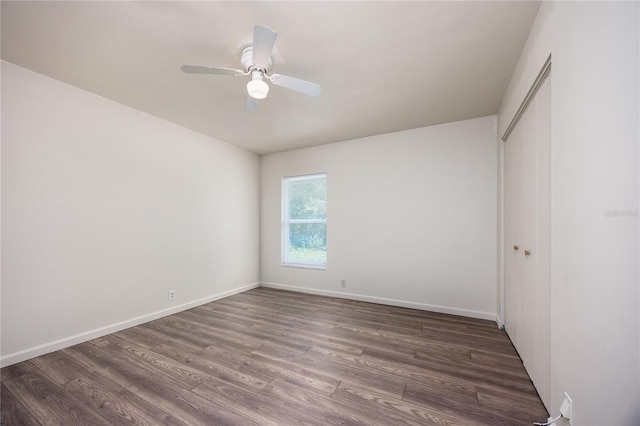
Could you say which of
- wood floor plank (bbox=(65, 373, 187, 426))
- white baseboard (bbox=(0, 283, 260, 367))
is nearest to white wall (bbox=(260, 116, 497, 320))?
white baseboard (bbox=(0, 283, 260, 367))

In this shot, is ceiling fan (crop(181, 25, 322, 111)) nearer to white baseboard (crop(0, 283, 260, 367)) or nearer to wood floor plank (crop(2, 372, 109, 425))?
wood floor plank (crop(2, 372, 109, 425))

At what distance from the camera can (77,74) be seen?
2.27 meters

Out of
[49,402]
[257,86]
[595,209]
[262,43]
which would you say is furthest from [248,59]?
[49,402]

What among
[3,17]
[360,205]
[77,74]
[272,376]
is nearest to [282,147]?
[360,205]

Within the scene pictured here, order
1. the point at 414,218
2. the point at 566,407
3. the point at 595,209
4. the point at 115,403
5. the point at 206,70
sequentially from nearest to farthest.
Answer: the point at 595,209, the point at 566,407, the point at 115,403, the point at 206,70, the point at 414,218

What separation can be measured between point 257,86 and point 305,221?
2967mm

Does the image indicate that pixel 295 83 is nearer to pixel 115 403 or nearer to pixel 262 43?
pixel 262 43

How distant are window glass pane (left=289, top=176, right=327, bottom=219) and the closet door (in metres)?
2.62

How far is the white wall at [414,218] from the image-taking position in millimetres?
3199

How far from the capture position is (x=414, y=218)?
141 inches

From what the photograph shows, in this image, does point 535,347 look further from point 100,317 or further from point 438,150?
point 100,317

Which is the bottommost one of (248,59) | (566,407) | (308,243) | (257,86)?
(566,407)

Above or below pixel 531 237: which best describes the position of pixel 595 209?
above

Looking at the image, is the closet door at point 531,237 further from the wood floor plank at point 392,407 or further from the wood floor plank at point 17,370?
the wood floor plank at point 17,370
